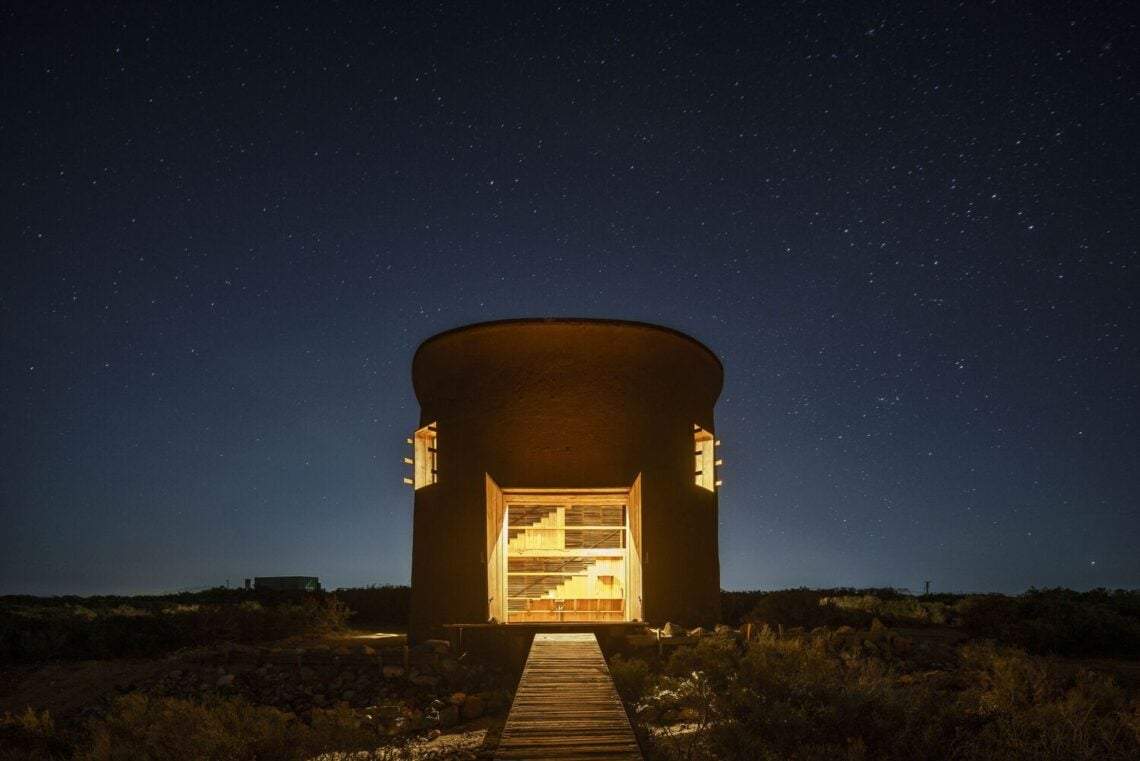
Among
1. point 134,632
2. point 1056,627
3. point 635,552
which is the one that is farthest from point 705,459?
point 134,632

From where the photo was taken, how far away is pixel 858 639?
36.4 ft

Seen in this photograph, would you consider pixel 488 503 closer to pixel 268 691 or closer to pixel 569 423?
pixel 569 423

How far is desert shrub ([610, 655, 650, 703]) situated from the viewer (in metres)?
8.85

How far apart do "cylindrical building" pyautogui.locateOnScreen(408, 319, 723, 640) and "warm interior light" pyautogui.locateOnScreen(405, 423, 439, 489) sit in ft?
0.13

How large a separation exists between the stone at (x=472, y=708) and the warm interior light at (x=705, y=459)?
231 inches

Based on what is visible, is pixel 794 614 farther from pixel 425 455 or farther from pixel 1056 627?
pixel 425 455

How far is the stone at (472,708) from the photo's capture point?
9023mm

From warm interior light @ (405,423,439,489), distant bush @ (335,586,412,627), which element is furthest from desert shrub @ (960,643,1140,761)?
distant bush @ (335,586,412,627)

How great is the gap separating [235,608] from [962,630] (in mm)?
14234

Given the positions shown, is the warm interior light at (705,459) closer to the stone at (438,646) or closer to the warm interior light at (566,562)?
the warm interior light at (566,562)

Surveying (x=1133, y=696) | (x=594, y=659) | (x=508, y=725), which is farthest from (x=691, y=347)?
(x=508, y=725)

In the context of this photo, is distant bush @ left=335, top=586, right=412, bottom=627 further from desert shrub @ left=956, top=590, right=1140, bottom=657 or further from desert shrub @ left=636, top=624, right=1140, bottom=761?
desert shrub @ left=636, top=624, right=1140, bottom=761

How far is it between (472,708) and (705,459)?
6.60 metres

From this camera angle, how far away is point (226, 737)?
21.7 ft
